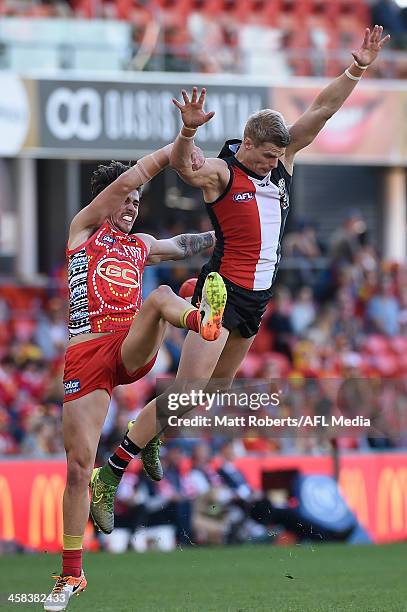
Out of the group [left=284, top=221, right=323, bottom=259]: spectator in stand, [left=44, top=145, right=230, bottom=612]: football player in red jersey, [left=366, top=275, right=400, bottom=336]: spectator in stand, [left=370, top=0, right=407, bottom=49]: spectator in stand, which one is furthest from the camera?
[left=370, top=0, right=407, bottom=49]: spectator in stand

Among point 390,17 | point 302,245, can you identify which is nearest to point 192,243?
point 302,245

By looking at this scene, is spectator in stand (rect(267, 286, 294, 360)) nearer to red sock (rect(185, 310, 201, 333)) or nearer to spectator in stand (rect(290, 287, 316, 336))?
spectator in stand (rect(290, 287, 316, 336))

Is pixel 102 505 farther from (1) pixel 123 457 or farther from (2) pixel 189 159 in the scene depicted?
(2) pixel 189 159

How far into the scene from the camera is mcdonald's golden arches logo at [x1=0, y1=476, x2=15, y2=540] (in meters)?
12.8

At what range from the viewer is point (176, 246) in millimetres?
8438

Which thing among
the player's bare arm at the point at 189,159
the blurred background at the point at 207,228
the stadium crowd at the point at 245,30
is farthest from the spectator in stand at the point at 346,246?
the player's bare arm at the point at 189,159

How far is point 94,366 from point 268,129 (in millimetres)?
1710

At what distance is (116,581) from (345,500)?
430 cm

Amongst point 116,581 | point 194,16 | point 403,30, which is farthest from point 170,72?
point 116,581

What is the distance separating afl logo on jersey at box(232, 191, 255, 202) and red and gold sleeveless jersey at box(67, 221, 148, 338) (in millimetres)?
742

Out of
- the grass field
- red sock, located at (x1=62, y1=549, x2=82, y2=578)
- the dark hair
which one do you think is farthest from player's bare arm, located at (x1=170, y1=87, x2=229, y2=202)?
the grass field

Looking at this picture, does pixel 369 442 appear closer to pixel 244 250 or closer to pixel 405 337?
pixel 405 337

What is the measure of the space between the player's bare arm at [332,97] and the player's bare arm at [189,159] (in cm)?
54

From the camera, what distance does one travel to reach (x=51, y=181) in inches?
758
